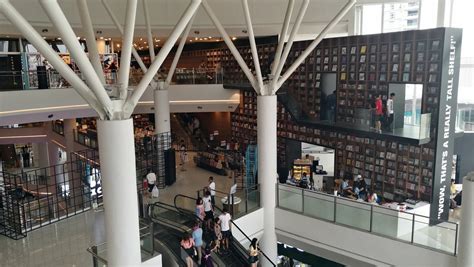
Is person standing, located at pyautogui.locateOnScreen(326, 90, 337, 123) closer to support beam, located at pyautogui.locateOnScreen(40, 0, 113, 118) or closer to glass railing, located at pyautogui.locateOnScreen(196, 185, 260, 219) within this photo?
glass railing, located at pyautogui.locateOnScreen(196, 185, 260, 219)

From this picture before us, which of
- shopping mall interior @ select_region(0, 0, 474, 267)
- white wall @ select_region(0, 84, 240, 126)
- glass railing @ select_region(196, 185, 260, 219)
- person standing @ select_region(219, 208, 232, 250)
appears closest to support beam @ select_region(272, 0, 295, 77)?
shopping mall interior @ select_region(0, 0, 474, 267)

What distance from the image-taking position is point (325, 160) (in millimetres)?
22203

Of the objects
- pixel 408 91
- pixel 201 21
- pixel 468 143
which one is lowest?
pixel 468 143

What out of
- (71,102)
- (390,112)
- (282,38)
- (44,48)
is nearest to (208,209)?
(282,38)

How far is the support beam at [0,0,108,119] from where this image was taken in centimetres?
622

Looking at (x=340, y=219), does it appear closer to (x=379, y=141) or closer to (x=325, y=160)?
(x=379, y=141)

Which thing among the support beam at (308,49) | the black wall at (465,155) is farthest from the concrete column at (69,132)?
the black wall at (465,155)

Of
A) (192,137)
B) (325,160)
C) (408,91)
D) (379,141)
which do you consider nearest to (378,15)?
(408,91)

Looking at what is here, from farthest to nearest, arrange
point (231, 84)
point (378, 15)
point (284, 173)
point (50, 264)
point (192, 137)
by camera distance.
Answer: point (192, 137) < point (231, 84) < point (284, 173) < point (378, 15) < point (50, 264)

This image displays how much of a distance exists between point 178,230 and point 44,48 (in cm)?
608

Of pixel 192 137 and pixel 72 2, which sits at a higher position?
pixel 72 2

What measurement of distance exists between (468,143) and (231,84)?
37.3ft

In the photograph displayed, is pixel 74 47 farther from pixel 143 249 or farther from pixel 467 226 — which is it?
pixel 467 226

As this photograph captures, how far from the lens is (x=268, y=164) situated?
43.1ft
